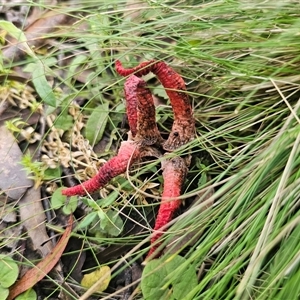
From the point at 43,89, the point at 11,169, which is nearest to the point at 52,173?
the point at 11,169

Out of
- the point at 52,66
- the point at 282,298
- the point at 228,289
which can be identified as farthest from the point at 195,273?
the point at 52,66

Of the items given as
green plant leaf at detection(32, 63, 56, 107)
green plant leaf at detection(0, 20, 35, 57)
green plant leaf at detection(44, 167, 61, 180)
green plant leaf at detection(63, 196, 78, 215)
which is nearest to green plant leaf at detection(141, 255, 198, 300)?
green plant leaf at detection(63, 196, 78, 215)

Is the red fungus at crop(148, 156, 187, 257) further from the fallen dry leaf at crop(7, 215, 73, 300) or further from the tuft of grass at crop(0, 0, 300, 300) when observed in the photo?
the fallen dry leaf at crop(7, 215, 73, 300)

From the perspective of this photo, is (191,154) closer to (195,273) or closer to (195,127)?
(195,127)

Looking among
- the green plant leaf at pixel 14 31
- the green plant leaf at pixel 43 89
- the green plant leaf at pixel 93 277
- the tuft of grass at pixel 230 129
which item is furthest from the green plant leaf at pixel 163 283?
the green plant leaf at pixel 14 31

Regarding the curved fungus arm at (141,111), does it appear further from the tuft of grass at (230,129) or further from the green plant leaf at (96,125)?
the green plant leaf at (96,125)

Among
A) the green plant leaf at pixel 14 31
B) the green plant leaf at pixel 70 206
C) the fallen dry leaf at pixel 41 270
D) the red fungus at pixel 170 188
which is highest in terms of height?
the green plant leaf at pixel 14 31

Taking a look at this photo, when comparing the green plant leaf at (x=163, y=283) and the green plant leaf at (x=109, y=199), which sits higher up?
the green plant leaf at (x=109, y=199)

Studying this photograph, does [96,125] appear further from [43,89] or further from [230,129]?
[230,129]
